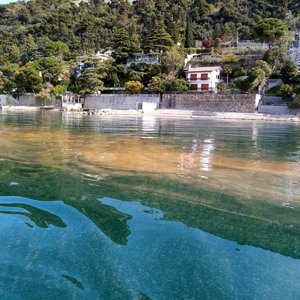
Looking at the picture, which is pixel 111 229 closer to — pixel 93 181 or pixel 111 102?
pixel 93 181

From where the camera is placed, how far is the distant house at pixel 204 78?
58438 mm

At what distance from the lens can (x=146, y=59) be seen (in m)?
70.5

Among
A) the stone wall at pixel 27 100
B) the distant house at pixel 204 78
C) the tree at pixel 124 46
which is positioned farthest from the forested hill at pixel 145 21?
the stone wall at pixel 27 100

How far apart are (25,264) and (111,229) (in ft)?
5.73


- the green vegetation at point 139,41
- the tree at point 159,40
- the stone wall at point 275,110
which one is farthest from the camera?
the tree at point 159,40

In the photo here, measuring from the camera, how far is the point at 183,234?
6.25 m

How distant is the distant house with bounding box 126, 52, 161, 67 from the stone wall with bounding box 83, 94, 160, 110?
31.7 feet

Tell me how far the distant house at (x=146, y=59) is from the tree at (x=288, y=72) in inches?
888

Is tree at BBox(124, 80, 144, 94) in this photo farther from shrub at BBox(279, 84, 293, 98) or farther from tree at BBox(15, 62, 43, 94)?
shrub at BBox(279, 84, 293, 98)

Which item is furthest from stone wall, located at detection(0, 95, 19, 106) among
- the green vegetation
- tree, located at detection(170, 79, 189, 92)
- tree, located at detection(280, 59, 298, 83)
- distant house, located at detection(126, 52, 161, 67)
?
tree, located at detection(280, 59, 298, 83)

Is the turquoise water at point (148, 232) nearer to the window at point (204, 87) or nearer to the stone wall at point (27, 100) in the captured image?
the window at point (204, 87)

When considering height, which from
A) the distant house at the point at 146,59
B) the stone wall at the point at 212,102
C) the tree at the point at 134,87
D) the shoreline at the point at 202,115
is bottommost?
the shoreline at the point at 202,115

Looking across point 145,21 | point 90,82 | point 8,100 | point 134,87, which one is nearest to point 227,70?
point 134,87

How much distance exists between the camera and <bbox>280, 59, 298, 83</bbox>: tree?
5119cm
